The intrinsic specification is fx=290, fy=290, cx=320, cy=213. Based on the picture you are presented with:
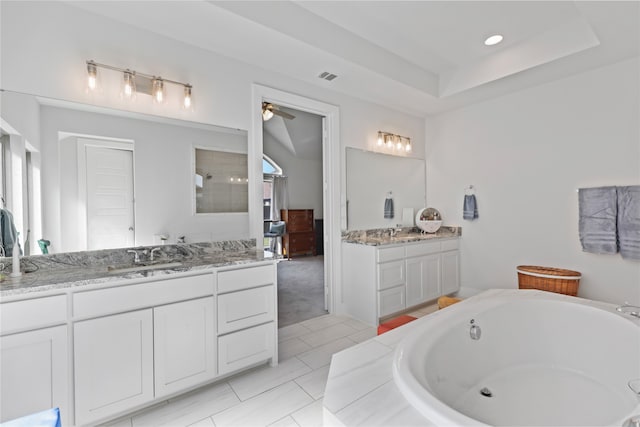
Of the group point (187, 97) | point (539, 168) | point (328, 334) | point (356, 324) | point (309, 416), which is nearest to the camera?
point (309, 416)

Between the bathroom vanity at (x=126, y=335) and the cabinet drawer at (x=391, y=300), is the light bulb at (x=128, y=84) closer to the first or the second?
the bathroom vanity at (x=126, y=335)

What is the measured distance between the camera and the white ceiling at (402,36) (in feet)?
6.57

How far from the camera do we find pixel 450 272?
3770mm

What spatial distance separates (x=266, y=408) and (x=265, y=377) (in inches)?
13.2

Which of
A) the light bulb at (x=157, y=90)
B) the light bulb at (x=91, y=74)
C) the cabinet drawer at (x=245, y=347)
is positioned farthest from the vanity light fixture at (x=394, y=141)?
the light bulb at (x=91, y=74)

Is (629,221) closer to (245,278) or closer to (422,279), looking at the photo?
(422,279)

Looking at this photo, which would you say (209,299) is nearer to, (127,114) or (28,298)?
(28,298)

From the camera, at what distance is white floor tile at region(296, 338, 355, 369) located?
7.50ft

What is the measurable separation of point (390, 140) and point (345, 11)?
1.81 metres

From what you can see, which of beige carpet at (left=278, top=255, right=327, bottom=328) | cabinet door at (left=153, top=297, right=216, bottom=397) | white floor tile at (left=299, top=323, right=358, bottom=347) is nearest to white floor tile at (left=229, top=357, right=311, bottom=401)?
cabinet door at (left=153, top=297, right=216, bottom=397)

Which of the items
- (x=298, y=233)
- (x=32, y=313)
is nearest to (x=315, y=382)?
(x=32, y=313)

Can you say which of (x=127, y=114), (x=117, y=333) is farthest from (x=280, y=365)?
(x=127, y=114)

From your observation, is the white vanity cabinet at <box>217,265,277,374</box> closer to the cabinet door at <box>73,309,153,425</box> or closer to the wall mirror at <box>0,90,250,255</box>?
the cabinet door at <box>73,309,153,425</box>

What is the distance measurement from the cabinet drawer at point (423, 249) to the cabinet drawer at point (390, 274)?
19 cm
